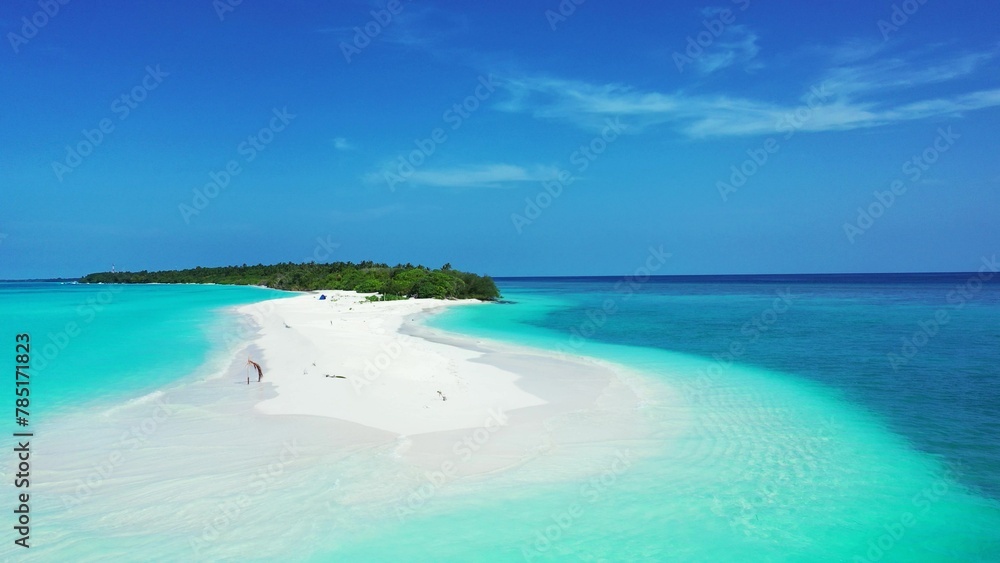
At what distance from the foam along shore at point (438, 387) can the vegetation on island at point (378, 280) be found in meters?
35.8

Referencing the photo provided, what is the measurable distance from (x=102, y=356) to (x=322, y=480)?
19.5 metres

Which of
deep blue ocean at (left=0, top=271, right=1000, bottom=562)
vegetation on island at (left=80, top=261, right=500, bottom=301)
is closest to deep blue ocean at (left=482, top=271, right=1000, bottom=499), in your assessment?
deep blue ocean at (left=0, top=271, right=1000, bottom=562)

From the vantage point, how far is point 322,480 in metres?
9.50

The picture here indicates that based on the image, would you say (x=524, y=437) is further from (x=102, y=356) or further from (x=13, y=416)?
(x=102, y=356)

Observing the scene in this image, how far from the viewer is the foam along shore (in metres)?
12.6

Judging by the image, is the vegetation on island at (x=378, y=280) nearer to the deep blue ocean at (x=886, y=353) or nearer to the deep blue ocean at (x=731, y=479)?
the deep blue ocean at (x=886, y=353)

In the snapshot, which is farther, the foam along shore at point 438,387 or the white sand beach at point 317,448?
the foam along shore at point 438,387

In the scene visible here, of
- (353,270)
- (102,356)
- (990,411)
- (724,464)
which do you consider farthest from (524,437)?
(353,270)

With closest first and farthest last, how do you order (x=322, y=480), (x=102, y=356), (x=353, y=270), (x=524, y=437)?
(x=322, y=480) < (x=524, y=437) < (x=102, y=356) < (x=353, y=270)

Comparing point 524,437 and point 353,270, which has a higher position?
point 353,270

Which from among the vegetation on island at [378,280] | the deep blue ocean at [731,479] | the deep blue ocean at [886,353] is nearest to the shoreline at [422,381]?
the deep blue ocean at [731,479]

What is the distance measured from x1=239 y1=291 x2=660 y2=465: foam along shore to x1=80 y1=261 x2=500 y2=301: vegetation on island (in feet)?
118

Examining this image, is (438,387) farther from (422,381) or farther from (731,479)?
(731,479)

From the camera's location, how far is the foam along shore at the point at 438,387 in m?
12.6
